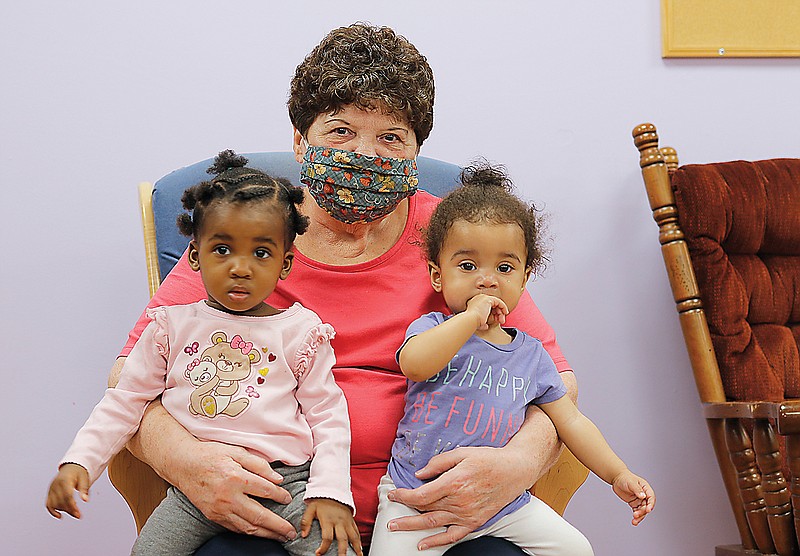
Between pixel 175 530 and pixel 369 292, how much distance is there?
1.70ft

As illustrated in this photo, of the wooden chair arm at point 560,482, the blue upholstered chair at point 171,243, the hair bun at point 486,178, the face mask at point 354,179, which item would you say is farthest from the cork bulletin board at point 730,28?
the wooden chair arm at point 560,482

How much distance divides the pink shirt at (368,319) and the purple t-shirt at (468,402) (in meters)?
0.06

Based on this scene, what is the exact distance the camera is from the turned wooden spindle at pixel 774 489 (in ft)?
5.61

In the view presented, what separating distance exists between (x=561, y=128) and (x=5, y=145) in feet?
4.45

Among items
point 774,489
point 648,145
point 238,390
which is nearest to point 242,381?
point 238,390

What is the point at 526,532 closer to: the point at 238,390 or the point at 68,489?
the point at 238,390

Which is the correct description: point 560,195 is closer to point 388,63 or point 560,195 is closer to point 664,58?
point 664,58

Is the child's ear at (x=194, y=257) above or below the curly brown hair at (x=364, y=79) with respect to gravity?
below

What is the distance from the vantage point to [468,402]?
4.53 feet

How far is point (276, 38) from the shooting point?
2191 mm

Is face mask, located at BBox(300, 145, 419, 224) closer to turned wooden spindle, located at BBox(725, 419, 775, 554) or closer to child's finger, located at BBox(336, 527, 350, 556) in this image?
child's finger, located at BBox(336, 527, 350, 556)

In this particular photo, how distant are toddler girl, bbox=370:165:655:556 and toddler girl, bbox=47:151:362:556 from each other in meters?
0.12

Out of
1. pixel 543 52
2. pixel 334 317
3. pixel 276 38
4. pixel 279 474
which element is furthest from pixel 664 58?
pixel 279 474

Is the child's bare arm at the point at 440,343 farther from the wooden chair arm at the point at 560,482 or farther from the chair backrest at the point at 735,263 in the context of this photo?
the chair backrest at the point at 735,263
